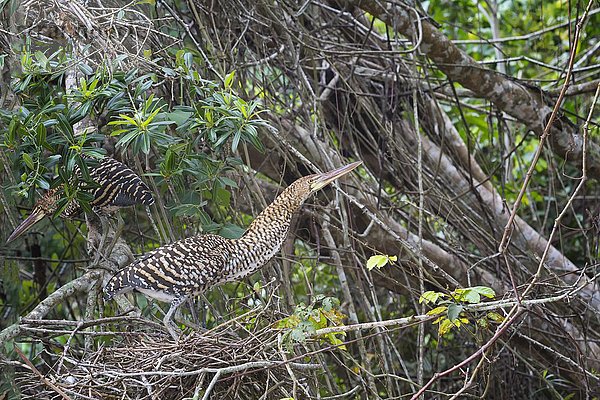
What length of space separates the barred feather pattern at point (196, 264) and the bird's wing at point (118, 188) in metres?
0.24

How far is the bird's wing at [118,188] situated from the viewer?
8.71 feet

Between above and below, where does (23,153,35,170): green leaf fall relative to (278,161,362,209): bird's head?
above

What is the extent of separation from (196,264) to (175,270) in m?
0.06

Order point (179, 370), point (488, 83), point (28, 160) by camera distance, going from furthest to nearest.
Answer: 1. point (488, 83)
2. point (28, 160)
3. point (179, 370)

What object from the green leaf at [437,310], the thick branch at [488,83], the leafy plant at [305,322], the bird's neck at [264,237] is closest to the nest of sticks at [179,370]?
the leafy plant at [305,322]

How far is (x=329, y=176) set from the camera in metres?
2.78

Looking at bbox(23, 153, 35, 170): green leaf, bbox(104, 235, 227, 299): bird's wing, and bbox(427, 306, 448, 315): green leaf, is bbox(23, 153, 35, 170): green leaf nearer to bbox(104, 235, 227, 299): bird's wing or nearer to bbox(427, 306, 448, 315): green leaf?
bbox(104, 235, 227, 299): bird's wing

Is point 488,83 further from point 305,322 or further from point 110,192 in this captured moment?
point 305,322

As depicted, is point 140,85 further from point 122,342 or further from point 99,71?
point 122,342

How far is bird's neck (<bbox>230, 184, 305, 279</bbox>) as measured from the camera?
259 cm

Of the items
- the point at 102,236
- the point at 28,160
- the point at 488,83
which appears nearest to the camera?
the point at 28,160

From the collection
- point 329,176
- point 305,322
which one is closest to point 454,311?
point 305,322

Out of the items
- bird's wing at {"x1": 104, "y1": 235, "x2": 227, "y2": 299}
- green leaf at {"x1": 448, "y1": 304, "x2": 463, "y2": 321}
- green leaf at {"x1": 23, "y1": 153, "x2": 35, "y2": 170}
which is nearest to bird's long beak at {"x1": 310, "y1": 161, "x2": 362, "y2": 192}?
bird's wing at {"x1": 104, "y1": 235, "x2": 227, "y2": 299}

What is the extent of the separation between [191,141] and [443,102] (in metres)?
2.34
